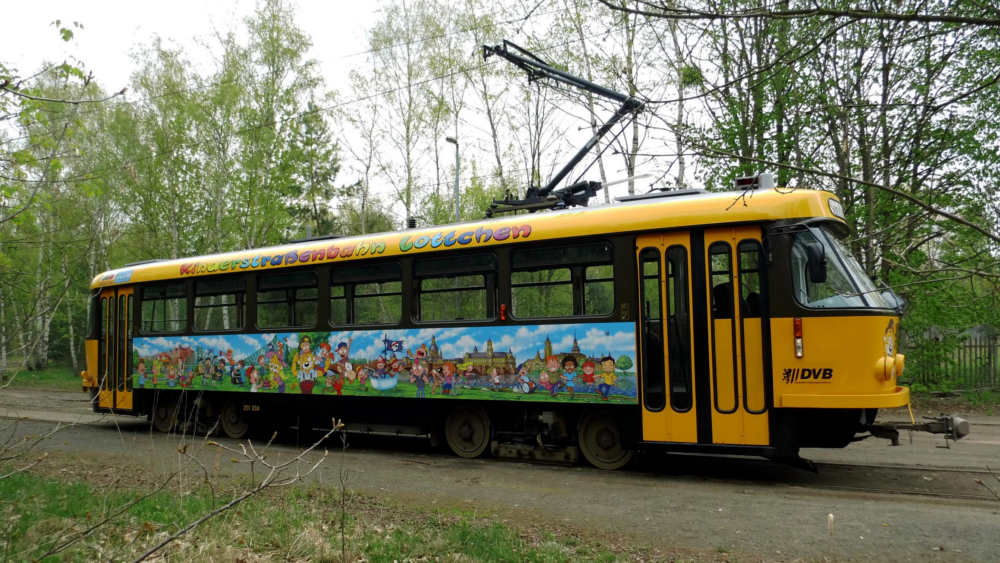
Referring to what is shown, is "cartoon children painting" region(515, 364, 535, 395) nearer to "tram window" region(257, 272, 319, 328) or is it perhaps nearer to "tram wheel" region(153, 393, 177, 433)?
"tram window" region(257, 272, 319, 328)

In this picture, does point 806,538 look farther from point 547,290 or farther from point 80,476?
point 80,476

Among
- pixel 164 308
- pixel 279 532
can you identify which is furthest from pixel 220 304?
pixel 279 532

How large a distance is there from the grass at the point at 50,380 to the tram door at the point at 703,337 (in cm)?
2333

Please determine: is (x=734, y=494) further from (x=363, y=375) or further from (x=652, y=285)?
(x=363, y=375)

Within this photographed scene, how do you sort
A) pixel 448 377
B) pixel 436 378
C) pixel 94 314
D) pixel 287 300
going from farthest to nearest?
pixel 94 314 < pixel 287 300 < pixel 436 378 < pixel 448 377

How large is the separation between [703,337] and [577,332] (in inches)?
57.4

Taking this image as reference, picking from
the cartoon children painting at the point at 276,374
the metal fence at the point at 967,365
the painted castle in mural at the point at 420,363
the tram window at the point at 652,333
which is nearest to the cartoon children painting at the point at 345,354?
the painted castle in mural at the point at 420,363

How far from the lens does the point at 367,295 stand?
1041cm

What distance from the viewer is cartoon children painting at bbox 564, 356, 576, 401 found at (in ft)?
27.9

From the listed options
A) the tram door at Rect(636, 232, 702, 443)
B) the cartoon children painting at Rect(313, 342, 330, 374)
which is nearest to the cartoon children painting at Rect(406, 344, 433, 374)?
the cartoon children painting at Rect(313, 342, 330, 374)

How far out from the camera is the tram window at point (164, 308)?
42.0 ft

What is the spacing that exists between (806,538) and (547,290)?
4212 mm

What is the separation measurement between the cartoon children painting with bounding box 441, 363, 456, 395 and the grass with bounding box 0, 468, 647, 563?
262 cm

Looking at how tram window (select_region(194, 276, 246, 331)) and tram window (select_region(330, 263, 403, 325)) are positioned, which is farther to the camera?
tram window (select_region(194, 276, 246, 331))
